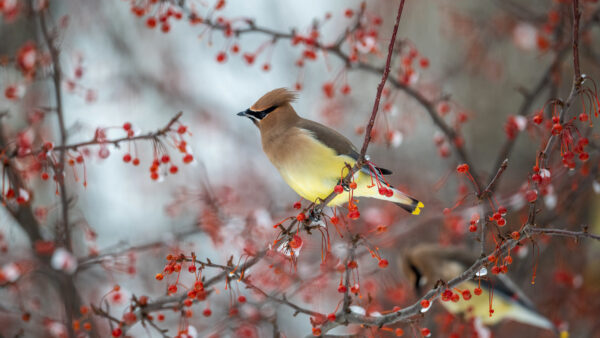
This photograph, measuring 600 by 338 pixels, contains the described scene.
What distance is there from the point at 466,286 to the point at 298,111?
10.7 feet

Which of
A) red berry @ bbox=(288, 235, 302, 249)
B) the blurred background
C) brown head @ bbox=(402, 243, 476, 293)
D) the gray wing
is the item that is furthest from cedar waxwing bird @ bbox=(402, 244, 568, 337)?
red berry @ bbox=(288, 235, 302, 249)

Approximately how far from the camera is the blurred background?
393cm

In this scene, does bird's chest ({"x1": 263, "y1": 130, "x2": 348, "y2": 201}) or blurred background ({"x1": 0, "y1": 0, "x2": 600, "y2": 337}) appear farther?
blurred background ({"x1": 0, "y1": 0, "x2": 600, "y2": 337})

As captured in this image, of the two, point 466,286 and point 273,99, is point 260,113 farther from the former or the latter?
point 466,286

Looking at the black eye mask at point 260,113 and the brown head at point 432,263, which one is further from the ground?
the brown head at point 432,263

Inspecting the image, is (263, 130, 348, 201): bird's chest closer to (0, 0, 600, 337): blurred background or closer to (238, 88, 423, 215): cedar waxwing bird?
(238, 88, 423, 215): cedar waxwing bird

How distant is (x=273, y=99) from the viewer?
2729 millimetres

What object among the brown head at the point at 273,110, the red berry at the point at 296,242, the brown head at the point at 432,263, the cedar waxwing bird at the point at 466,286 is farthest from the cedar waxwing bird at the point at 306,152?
the brown head at the point at 432,263

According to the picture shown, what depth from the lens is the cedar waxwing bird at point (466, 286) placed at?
3832 mm

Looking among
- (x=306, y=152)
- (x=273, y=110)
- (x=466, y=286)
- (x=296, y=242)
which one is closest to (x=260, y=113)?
(x=273, y=110)

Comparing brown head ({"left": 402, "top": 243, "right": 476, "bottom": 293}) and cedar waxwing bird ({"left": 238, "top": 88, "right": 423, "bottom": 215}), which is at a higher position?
brown head ({"left": 402, "top": 243, "right": 476, "bottom": 293})

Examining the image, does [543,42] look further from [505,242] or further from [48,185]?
[48,185]

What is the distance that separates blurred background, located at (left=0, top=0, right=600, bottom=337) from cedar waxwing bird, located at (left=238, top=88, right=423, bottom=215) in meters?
0.61

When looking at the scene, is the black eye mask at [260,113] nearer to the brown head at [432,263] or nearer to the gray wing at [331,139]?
the gray wing at [331,139]
